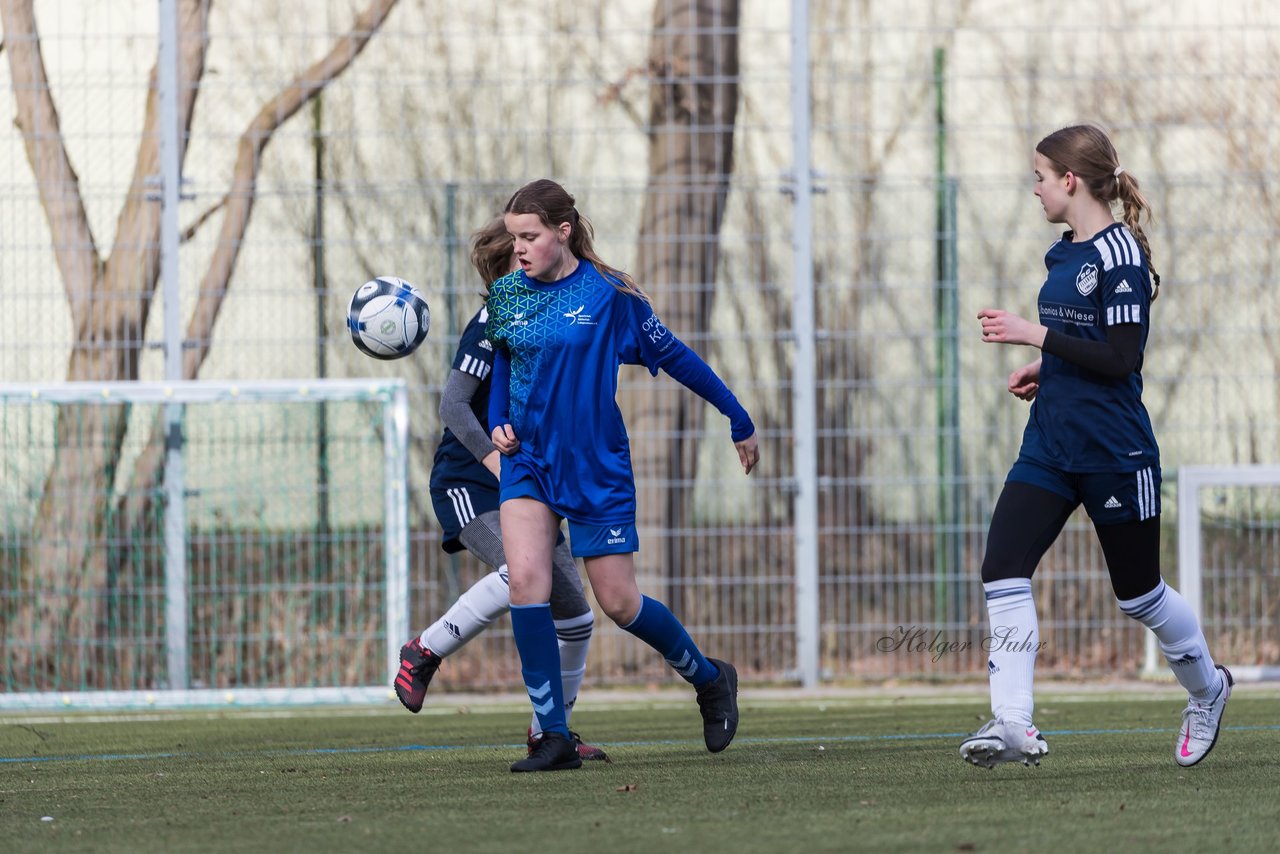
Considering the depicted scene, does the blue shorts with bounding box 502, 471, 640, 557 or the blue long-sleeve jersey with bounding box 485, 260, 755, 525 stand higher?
the blue long-sleeve jersey with bounding box 485, 260, 755, 525

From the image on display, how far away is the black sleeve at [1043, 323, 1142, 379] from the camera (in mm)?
4555

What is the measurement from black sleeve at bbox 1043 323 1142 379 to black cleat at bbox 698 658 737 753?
144 centimetres

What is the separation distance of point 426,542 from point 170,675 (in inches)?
53.6

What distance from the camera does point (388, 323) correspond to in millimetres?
5941

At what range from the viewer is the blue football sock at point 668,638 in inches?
204

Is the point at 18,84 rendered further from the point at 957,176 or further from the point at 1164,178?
the point at 1164,178

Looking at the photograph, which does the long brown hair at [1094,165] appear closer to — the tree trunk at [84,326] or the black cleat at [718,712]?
the black cleat at [718,712]

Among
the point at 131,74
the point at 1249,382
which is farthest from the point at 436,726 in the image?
the point at 1249,382

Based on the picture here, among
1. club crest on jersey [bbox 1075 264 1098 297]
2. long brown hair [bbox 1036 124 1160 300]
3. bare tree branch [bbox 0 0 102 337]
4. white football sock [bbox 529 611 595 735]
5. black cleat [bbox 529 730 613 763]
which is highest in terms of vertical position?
bare tree branch [bbox 0 0 102 337]

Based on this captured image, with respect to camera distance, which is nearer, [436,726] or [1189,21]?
[436,726]

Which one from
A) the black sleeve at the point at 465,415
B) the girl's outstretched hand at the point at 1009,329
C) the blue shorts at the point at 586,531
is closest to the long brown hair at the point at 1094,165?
the girl's outstretched hand at the point at 1009,329

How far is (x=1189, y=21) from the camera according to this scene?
878 centimetres

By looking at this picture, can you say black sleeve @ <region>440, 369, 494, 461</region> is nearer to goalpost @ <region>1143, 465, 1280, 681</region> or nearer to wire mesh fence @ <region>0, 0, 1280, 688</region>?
wire mesh fence @ <region>0, 0, 1280, 688</region>

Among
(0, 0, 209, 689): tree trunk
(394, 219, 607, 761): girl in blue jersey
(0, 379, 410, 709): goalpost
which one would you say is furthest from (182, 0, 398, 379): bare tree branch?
(394, 219, 607, 761): girl in blue jersey
